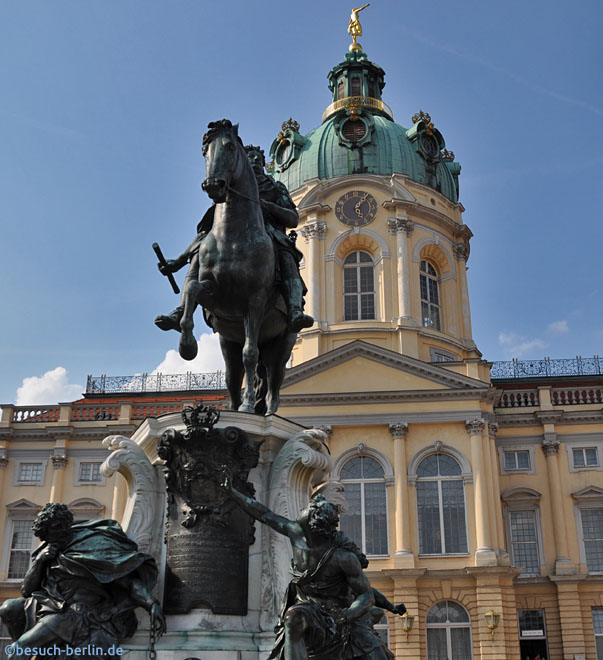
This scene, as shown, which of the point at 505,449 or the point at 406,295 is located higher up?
the point at 406,295

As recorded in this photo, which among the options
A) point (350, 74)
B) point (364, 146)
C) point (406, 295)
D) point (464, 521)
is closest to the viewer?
point (464, 521)

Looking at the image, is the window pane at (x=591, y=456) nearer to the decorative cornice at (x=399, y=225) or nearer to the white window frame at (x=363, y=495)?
the white window frame at (x=363, y=495)

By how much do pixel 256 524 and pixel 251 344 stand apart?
1873 millimetres

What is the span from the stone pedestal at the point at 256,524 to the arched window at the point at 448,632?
93.1 ft

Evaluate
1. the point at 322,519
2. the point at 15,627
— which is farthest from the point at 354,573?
the point at 15,627

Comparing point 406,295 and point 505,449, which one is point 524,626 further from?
point 406,295

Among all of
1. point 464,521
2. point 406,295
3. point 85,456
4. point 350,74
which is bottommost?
point 464,521

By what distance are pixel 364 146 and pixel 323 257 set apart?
6.88 meters

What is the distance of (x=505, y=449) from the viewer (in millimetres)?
39000

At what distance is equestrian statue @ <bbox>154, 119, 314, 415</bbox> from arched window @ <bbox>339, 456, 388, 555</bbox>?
2718 centimetres

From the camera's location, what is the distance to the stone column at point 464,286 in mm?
44969

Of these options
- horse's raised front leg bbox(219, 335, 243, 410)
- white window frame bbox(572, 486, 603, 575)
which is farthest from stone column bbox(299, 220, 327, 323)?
horse's raised front leg bbox(219, 335, 243, 410)

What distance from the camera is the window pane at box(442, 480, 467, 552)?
35.1 metres

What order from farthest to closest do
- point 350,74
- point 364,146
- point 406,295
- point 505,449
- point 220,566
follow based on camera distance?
point 350,74, point 364,146, point 406,295, point 505,449, point 220,566
